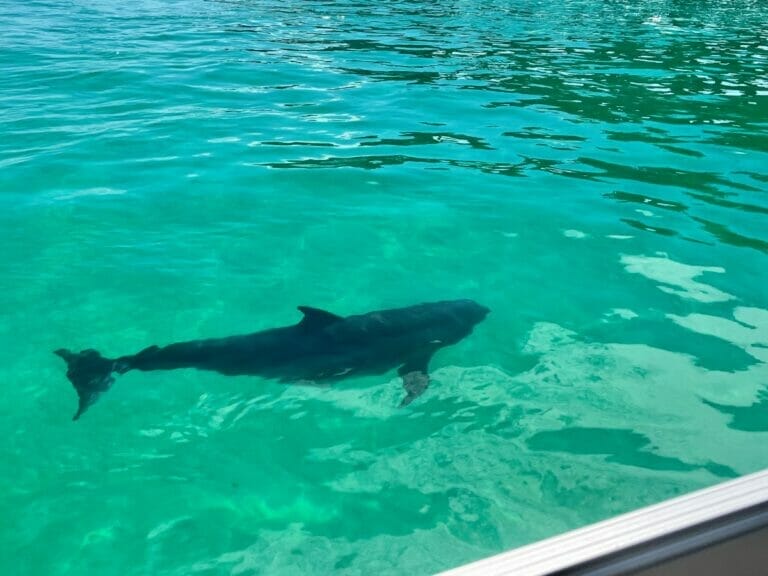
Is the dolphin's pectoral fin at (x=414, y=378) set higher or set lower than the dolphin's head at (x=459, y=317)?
lower

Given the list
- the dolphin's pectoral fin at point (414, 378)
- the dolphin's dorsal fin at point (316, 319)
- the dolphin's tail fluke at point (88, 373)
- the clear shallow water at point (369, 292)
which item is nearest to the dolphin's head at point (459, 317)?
the clear shallow water at point (369, 292)

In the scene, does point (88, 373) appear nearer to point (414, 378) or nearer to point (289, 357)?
point (289, 357)

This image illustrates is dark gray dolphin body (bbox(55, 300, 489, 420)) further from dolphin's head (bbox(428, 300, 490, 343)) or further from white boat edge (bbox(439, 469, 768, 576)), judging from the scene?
white boat edge (bbox(439, 469, 768, 576))

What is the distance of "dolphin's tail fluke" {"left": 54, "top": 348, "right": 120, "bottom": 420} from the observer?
5.52 meters

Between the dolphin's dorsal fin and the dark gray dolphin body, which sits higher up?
the dolphin's dorsal fin

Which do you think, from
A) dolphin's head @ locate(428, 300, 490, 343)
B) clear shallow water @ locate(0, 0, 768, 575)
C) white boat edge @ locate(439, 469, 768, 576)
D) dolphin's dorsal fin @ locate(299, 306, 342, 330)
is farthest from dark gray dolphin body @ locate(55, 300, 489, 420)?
white boat edge @ locate(439, 469, 768, 576)

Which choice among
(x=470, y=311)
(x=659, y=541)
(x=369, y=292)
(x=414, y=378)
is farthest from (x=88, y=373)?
(x=659, y=541)

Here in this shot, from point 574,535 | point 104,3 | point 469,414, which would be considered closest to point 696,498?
point 574,535

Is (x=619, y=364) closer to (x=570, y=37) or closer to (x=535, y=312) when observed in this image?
(x=535, y=312)

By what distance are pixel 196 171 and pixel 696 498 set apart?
8704mm

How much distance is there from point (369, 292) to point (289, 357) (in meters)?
1.81

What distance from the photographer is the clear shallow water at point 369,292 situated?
4691 mm

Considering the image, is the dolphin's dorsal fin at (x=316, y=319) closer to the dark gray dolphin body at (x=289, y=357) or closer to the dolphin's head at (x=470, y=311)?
the dark gray dolphin body at (x=289, y=357)

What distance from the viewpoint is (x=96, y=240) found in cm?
804
